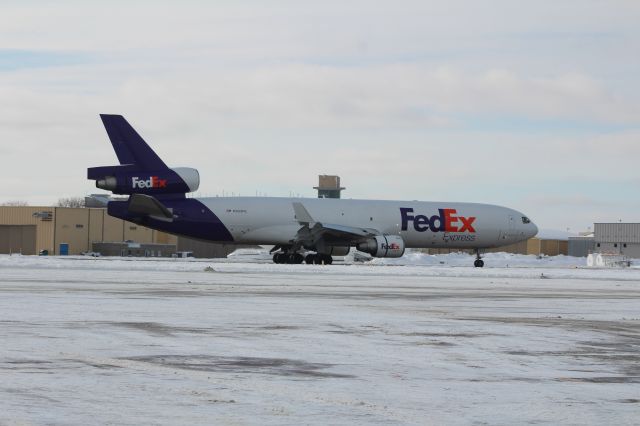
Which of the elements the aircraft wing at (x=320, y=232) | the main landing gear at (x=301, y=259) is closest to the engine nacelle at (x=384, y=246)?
the aircraft wing at (x=320, y=232)

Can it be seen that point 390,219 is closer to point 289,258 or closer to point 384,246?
point 384,246

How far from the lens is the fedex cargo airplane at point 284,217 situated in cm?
5625

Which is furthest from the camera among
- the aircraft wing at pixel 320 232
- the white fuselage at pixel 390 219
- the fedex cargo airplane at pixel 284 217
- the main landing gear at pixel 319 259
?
the main landing gear at pixel 319 259

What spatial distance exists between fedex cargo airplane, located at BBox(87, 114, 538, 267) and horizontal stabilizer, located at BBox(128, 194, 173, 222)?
0.17 feet

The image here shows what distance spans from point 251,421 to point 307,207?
52.0 m

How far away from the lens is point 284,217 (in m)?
59.5

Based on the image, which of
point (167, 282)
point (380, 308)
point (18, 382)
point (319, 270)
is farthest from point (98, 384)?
point (319, 270)

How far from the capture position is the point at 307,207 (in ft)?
199

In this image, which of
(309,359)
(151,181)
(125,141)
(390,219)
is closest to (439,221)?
(390,219)

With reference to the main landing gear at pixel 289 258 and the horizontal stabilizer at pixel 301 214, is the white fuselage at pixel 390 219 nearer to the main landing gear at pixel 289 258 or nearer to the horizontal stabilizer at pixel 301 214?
the horizontal stabilizer at pixel 301 214

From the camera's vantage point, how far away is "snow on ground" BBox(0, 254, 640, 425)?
934 cm

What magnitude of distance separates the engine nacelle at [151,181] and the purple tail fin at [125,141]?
2.05 ft

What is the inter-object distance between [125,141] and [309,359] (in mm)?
44504

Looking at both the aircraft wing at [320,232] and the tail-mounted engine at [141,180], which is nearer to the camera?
the tail-mounted engine at [141,180]
